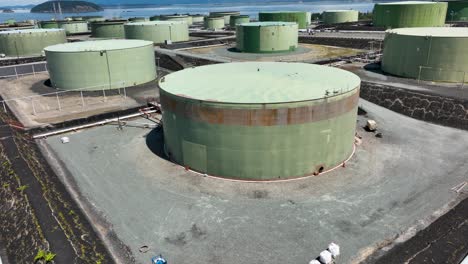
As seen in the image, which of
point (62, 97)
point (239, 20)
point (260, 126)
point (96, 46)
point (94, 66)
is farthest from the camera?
point (239, 20)

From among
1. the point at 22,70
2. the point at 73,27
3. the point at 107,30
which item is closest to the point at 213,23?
the point at 107,30

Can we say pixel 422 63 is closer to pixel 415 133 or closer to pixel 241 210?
pixel 415 133

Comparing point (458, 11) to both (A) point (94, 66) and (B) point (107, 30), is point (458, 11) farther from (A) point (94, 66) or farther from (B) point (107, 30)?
(A) point (94, 66)

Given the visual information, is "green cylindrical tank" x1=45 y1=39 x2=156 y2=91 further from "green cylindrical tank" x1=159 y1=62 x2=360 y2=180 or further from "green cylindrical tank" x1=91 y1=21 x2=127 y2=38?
"green cylindrical tank" x1=91 y1=21 x2=127 y2=38

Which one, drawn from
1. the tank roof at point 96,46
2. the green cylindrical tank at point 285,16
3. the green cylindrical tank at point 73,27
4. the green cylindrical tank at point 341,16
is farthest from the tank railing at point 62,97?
the green cylindrical tank at point 341,16

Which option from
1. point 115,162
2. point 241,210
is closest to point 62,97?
point 115,162

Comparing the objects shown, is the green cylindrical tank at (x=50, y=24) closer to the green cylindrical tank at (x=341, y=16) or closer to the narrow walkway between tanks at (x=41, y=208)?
the green cylindrical tank at (x=341, y=16)

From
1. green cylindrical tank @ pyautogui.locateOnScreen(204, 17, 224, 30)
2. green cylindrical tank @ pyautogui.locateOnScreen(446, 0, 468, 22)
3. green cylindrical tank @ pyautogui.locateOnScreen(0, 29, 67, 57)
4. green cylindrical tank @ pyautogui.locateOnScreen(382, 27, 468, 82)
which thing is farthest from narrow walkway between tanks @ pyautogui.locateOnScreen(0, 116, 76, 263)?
green cylindrical tank @ pyautogui.locateOnScreen(446, 0, 468, 22)
